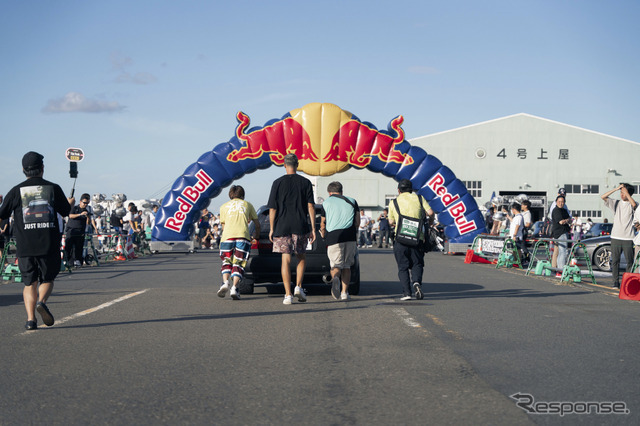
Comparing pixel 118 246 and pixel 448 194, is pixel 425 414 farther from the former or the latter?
pixel 448 194

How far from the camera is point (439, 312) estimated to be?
8.57m

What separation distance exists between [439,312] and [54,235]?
4628mm

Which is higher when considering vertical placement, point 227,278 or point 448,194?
point 448,194

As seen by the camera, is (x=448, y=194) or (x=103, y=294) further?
(x=448, y=194)

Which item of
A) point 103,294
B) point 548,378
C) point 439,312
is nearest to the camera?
point 548,378

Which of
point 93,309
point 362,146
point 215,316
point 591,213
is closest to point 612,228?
point 215,316

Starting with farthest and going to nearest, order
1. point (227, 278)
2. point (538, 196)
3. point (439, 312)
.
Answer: point (538, 196) → point (227, 278) → point (439, 312)

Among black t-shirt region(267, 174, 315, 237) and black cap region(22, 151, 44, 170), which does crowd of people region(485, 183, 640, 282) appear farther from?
black cap region(22, 151, 44, 170)

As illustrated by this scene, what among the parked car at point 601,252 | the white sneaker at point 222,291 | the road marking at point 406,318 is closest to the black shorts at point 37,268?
the white sneaker at point 222,291

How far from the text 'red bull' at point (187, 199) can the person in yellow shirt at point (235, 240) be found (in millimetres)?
15190

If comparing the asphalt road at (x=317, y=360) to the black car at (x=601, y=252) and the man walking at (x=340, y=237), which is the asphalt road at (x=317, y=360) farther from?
the black car at (x=601, y=252)

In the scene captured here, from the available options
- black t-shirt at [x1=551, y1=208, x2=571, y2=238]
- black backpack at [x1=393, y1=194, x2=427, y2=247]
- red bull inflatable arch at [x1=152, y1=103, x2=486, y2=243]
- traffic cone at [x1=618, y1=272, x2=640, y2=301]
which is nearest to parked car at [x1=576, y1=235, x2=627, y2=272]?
black t-shirt at [x1=551, y1=208, x2=571, y2=238]

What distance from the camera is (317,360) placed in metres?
5.61

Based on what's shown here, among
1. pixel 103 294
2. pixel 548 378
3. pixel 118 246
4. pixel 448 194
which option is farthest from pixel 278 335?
pixel 448 194
